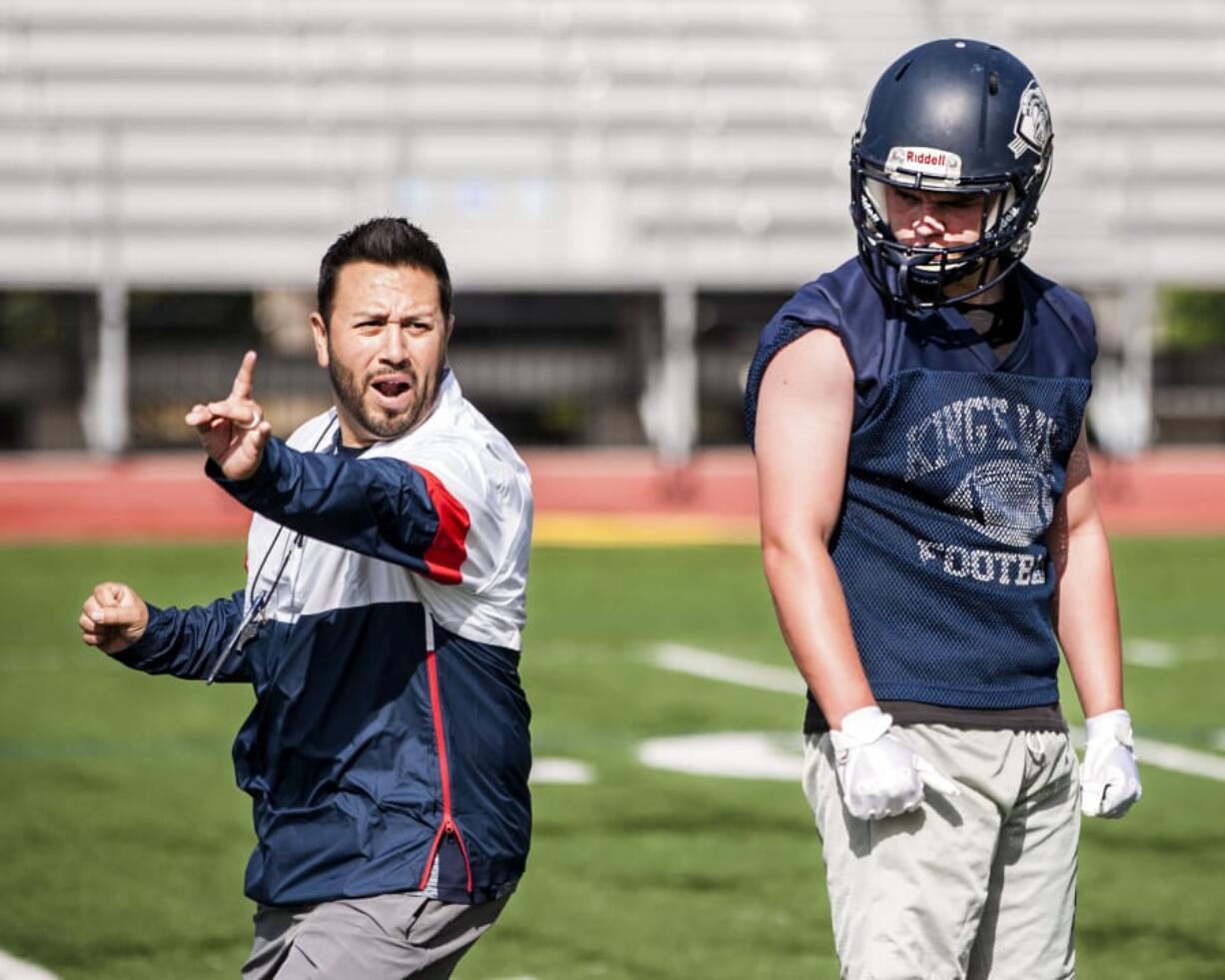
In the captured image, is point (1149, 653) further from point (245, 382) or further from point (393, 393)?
point (245, 382)

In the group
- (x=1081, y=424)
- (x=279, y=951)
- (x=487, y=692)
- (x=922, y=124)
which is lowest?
(x=279, y=951)

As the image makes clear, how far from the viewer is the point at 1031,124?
3529mm

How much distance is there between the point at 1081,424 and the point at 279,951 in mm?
1546

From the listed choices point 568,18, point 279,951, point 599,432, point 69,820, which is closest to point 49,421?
point 599,432

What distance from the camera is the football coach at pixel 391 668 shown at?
3.29 m

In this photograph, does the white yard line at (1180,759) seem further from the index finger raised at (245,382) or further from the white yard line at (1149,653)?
the index finger raised at (245,382)

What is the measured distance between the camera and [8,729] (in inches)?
352

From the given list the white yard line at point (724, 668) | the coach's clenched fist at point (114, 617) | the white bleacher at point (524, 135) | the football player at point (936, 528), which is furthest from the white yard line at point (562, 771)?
the white bleacher at point (524, 135)

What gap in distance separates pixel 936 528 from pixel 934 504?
0.04m

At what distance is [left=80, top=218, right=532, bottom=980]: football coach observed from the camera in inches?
129

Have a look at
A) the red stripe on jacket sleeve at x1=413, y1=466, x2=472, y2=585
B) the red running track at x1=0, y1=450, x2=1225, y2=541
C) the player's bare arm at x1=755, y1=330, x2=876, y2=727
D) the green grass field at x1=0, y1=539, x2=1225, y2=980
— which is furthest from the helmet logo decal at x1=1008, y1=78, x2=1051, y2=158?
the red running track at x1=0, y1=450, x2=1225, y2=541

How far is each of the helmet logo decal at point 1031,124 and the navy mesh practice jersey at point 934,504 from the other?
0.95ft

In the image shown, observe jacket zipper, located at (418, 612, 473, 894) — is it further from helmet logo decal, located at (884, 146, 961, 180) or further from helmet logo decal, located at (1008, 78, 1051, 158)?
helmet logo decal, located at (1008, 78, 1051, 158)

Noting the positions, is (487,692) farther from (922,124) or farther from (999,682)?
(922,124)
